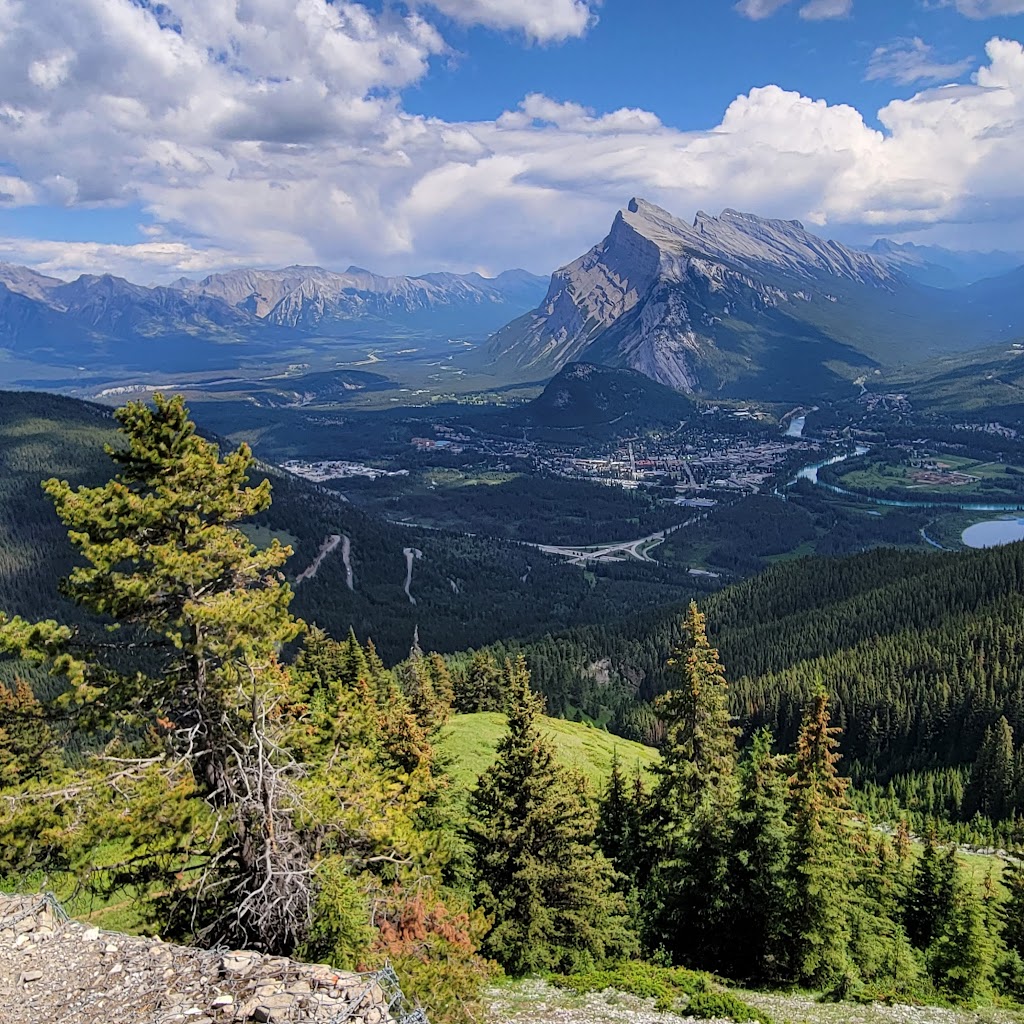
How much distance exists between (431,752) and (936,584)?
129 m

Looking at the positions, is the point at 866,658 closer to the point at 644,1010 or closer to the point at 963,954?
the point at 963,954

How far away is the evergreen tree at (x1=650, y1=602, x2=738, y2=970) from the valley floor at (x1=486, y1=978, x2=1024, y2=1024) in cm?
451

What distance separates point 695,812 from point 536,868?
9624 mm

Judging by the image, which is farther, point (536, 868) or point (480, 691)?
point (480, 691)

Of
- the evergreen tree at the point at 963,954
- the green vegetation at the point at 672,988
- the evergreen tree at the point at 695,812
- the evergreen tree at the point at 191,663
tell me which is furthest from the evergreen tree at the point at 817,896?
the evergreen tree at the point at 191,663

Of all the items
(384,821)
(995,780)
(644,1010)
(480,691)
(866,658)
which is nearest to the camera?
(384,821)

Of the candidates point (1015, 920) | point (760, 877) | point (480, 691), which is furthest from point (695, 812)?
point (480, 691)

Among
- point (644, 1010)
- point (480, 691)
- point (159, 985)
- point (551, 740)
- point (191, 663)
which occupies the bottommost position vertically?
point (480, 691)

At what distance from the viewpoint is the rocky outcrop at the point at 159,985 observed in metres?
13.8

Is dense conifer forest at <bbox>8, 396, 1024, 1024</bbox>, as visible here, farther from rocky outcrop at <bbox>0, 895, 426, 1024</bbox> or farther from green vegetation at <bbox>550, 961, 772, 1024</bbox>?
rocky outcrop at <bbox>0, 895, 426, 1024</bbox>

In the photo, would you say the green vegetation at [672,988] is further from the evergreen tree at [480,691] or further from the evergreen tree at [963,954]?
the evergreen tree at [480,691]

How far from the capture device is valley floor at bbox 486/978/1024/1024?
79.0 ft

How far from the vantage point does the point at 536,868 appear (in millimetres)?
31344

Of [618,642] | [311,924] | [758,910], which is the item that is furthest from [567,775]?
[618,642]
